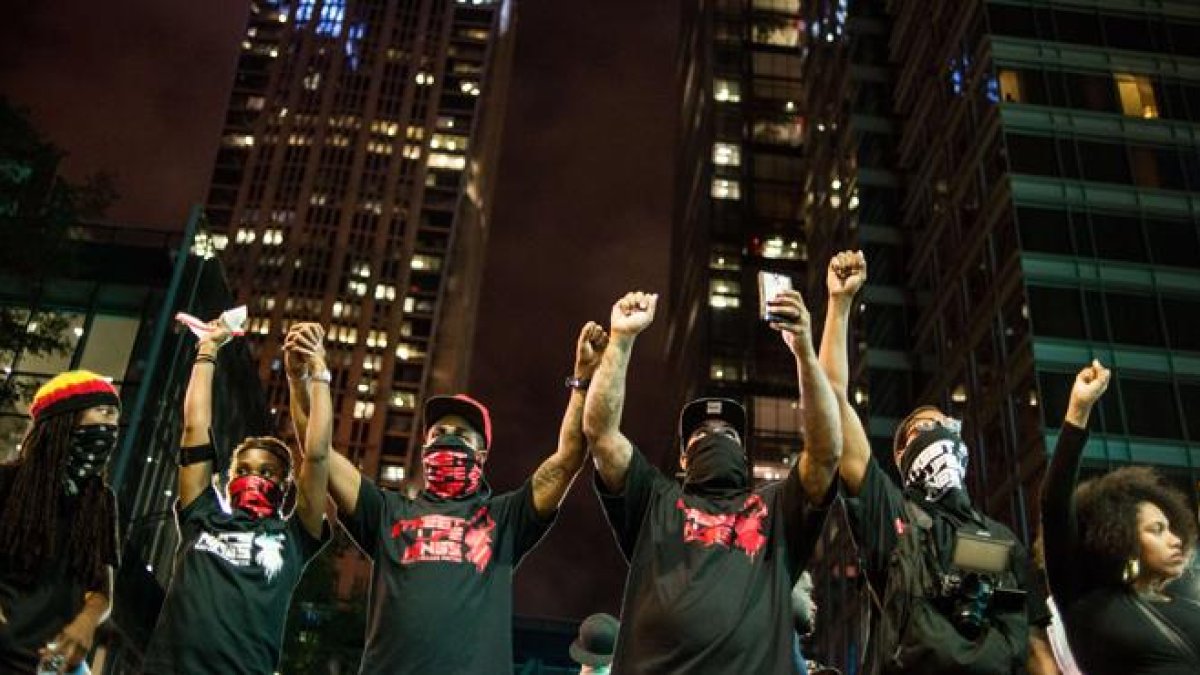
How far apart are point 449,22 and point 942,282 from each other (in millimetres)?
126283

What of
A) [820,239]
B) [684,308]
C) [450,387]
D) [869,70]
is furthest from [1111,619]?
[450,387]

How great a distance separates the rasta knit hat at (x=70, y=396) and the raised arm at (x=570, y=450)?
86.3 inches

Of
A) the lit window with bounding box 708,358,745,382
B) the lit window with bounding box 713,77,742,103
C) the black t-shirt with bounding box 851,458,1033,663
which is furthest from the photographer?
the lit window with bounding box 713,77,742,103

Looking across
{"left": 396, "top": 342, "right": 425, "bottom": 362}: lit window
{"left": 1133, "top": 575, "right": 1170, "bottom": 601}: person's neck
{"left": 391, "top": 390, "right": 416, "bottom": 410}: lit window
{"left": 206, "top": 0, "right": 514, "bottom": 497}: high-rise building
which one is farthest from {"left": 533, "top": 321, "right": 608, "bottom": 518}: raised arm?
{"left": 396, "top": 342, "right": 425, "bottom": 362}: lit window

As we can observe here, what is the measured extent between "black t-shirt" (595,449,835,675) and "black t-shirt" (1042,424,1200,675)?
99 centimetres

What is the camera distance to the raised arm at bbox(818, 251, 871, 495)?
205 inches

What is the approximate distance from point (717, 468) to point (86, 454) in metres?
3.15

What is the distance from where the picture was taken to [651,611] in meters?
4.75

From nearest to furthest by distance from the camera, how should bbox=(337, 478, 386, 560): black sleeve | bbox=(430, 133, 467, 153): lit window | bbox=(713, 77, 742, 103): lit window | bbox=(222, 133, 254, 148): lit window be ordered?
bbox=(337, 478, 386, 560): black sleeve < bbox=(713, 77, 742, 103): lit window < bbox=(222, 133, 254, 148): lit window < bbox=(430, 133, 467, 153): lit window

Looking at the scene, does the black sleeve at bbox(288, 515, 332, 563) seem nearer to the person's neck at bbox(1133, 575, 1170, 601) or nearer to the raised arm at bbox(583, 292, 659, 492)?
the raised arm at bbox(583, 292, 659, 492)

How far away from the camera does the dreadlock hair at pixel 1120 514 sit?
14.7 feet

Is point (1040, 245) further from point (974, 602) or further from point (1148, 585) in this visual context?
point (974, 602)

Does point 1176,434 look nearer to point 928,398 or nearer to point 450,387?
point 928,398

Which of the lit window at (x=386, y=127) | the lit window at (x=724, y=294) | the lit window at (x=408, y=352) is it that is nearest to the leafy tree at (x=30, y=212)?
the lit window at (x=724, y=294)
